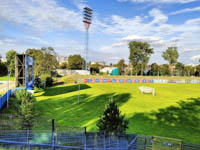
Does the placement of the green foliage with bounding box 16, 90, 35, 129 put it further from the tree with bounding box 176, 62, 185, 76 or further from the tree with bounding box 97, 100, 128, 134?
the tree with bounding box 176, 62, 185, 76

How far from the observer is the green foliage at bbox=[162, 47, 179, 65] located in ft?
296

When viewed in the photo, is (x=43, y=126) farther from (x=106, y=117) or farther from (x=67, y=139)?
(x=106, y=117)

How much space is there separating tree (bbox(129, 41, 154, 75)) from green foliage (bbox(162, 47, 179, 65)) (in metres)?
12.2

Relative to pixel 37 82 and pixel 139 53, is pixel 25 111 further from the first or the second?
pixel 139 53

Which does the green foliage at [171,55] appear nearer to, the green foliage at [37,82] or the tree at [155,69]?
the tree at [155,69]

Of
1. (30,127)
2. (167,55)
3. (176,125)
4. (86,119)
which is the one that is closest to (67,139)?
(30,127)

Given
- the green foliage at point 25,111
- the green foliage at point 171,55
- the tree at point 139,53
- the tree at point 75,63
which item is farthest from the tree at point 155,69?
the green foliage at point 25,111

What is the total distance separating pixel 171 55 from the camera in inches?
3595

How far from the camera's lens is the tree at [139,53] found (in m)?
86.2

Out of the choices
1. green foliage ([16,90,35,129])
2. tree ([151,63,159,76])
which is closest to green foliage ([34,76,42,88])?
green foliage ([16,90,35,129])

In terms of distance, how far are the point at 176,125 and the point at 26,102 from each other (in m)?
14.6

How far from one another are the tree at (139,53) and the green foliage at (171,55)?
39.9 ft

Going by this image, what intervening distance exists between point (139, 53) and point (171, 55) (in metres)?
22.0

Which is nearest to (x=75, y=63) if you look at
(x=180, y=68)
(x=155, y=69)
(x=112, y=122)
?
(x=155, y=69)
